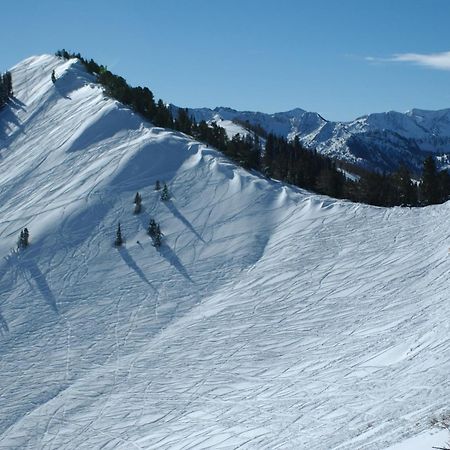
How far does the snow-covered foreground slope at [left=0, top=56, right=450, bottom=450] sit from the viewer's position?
20.4 metres

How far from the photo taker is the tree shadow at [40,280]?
3466cm

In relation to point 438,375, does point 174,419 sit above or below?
below

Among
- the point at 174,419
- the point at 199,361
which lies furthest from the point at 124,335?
the point at 174,419

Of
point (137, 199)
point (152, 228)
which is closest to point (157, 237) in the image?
point (152, 228)

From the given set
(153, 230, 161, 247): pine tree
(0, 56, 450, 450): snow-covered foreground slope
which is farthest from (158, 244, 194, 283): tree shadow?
(153, 230, 161, 247): pine tree

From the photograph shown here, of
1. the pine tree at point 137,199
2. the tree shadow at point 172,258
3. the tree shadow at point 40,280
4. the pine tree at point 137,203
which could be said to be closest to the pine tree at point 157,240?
the tree shadow at point 172,258

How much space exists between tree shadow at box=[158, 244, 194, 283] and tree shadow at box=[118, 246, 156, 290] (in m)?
2.01

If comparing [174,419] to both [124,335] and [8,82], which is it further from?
[8,82]

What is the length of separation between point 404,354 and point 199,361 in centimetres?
1033

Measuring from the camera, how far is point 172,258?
38031 mm

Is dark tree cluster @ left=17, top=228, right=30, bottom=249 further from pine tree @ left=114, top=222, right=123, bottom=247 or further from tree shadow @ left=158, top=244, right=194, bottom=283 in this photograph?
tree shadow @ left=158, top=244, right=194, bottom=283

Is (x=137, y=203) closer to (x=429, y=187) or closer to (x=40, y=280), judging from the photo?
(x=40, y=280)

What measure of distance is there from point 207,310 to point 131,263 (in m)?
7.40

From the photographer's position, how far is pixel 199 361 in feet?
91.8
